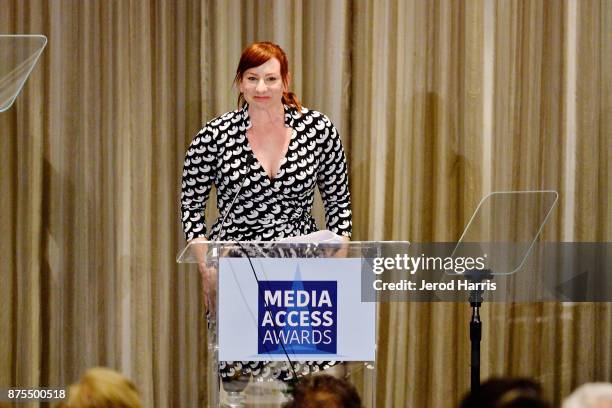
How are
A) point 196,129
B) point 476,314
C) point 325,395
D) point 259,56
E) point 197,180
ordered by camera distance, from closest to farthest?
point 325,395, point 259,56, point 197,180, point 476,314, point 196,129

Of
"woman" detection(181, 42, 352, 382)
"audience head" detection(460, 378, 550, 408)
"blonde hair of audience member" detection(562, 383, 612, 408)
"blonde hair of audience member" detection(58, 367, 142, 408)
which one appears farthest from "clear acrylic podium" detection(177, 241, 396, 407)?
"audience head" detection(460, 378, 550, 408)

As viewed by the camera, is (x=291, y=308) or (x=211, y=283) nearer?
(x=291, y=308)

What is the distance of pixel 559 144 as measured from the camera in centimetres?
525

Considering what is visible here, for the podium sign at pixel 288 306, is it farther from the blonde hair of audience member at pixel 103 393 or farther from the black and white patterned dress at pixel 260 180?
the blonde hair of audience member at pixel 103 393

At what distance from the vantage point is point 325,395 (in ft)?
9.11

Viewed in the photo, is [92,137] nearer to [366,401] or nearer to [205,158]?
[205,158]

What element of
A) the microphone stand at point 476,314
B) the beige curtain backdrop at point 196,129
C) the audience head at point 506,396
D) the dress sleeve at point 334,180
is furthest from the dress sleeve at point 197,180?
the audience head at point 506,396

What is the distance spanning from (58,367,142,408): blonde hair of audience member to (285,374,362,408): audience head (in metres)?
0.53

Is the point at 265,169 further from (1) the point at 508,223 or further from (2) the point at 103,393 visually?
(2) the point at 103,393

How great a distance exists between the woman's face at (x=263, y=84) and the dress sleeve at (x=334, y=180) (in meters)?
0.26

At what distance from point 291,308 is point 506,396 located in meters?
1.58

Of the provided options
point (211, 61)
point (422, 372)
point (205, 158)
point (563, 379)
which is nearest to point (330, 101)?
point (211, 61)

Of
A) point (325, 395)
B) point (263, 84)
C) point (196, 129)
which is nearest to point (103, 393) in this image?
point (325, 395)

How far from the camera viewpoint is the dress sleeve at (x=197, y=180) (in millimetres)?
4316
